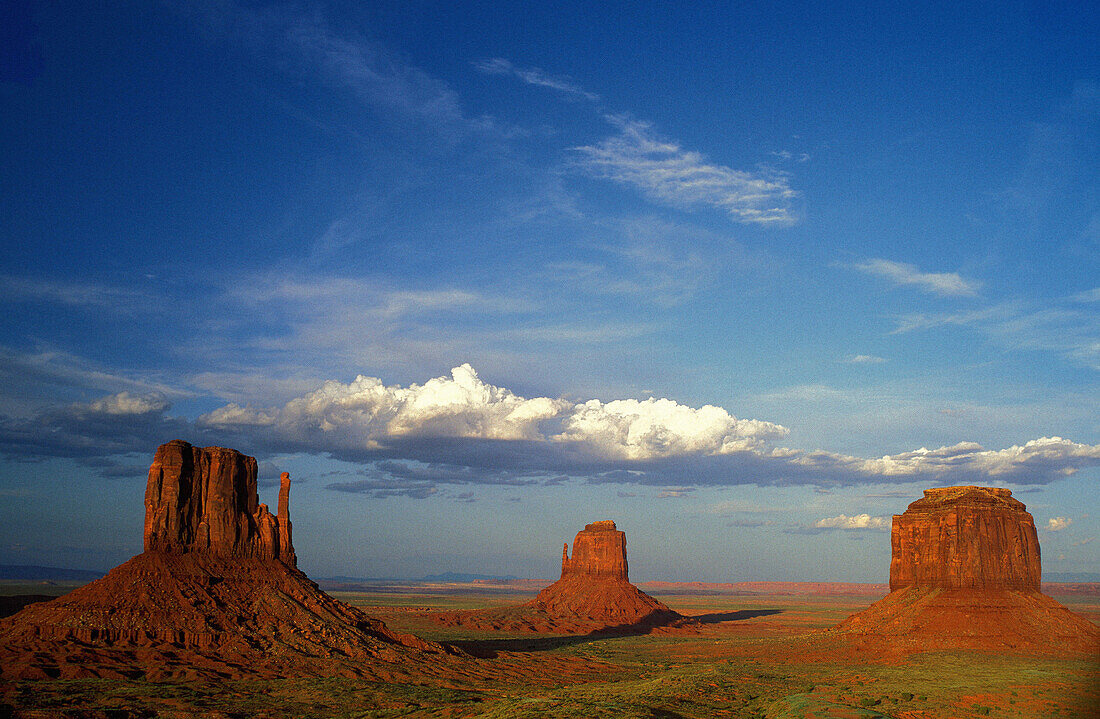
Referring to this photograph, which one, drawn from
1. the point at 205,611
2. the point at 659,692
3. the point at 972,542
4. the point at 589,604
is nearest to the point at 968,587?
the point at 972,542

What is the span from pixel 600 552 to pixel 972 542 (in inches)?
2809

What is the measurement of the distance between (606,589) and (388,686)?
8794 cm

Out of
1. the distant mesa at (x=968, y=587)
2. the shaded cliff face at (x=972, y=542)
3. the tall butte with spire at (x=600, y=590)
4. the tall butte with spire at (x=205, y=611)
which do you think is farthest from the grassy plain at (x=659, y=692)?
the tall butte with spire at (x=600, y=590)

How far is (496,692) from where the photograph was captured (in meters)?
51.3

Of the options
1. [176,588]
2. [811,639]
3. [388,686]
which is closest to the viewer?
[388,686]

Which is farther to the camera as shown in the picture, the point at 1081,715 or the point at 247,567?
the point at 247,567

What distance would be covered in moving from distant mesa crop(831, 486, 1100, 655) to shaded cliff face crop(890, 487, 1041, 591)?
0.33 feet

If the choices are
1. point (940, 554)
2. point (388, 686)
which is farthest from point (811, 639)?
point (388, 686)

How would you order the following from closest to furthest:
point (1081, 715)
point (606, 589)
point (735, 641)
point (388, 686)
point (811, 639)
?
point (1081, 715) < point (388, 686) < point (811, 639) < point (735, 641) < point (606, 589)

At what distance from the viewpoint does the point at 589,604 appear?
130375 mm

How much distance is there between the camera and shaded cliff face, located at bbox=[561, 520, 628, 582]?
138 m

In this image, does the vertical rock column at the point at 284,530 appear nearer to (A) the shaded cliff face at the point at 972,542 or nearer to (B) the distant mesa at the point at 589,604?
(B) the distant mesa at the point at 589,604

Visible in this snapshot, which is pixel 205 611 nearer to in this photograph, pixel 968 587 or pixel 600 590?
pixel 968 587

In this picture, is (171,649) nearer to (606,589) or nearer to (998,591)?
(998,591)
